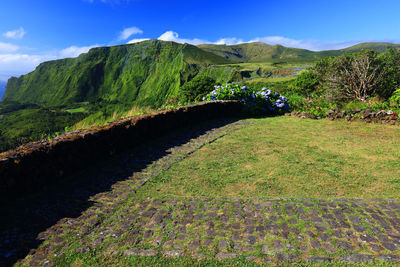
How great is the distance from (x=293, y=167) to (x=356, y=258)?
2.84 m

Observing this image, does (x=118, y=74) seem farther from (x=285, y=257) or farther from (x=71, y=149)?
(x=285, y=257)

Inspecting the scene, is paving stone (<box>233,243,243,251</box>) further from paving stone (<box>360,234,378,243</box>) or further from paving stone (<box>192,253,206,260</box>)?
paving stone (<box>360,234,378,243</box>)

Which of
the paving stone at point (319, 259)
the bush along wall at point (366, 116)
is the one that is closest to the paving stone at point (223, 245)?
the paving stone at point (319, 259)

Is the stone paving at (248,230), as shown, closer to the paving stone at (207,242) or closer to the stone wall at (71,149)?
the paving stone at (207,242)

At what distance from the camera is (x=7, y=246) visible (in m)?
3.04

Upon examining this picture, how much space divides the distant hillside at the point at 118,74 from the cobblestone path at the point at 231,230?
145845 mm

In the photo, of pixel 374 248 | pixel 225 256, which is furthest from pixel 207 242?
pixel 374 248

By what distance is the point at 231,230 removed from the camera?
333cm

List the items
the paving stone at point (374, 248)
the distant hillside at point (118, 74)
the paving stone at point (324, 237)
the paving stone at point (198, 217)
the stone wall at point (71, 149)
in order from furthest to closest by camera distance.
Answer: the distant hillside at point (118, 74), the stone wall at point (71, 149), the paving stone at point (198, 217), the paving stone at point (324, 237), the paving stone at point (374, 248)

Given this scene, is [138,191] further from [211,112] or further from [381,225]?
[211,112]

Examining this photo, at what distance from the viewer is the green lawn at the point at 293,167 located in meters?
4.40

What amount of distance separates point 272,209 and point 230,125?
22.6ft

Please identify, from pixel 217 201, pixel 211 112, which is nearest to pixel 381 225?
pixel 217 201

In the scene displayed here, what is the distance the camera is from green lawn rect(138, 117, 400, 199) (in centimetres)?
440
